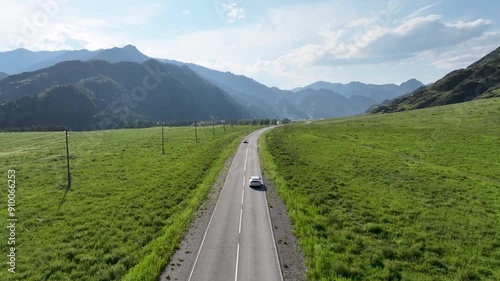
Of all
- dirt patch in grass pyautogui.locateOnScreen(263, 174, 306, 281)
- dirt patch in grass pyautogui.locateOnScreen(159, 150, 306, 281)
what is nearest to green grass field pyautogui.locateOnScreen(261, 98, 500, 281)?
dirt patch in grass pyautogui.locateOnScreen(263, 174, 306, 281)

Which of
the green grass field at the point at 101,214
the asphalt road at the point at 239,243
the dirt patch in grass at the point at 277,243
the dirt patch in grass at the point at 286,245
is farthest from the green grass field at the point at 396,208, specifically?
the green grass field at the point at 101,214

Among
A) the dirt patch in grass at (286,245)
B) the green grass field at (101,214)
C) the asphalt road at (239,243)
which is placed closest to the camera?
the asphalt road at (239,243)

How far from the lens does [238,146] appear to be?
89312 mm

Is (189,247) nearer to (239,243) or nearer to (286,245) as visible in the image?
(239,243)

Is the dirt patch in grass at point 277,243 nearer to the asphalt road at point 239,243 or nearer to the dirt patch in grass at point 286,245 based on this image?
the dirt patch in grass at point 286,245

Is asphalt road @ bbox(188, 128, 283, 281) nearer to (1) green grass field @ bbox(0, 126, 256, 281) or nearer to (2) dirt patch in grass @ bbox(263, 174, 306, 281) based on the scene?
(2) dirt patch in grass @ bbox(263, 174, 306, 281)

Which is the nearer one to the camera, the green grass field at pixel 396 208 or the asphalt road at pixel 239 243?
the asphalt road at pixel 239 243

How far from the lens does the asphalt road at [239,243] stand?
22219mm

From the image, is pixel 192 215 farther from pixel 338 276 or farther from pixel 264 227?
pixel 338 276

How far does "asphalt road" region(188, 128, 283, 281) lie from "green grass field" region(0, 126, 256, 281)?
288 cm

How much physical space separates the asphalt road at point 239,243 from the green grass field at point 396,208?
9.82 feet

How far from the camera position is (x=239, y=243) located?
26.6m

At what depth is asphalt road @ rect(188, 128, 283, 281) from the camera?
Answer: 72.9 feet

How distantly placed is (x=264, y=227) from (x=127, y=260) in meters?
12.5
